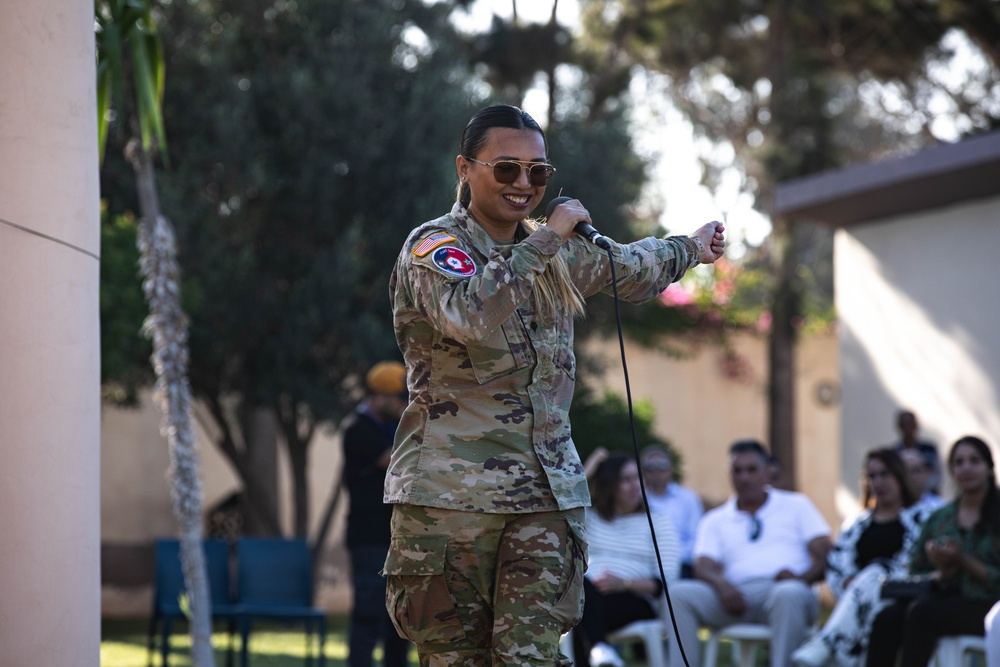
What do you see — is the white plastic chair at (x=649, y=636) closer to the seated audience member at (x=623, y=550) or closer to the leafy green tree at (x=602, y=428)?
the seated audience member at (x=623, y=550)

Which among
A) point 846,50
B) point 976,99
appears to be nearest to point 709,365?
point 846,50

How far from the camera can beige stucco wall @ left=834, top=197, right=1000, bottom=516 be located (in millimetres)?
10727

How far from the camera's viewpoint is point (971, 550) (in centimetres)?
649

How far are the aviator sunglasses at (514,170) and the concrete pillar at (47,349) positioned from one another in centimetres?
123

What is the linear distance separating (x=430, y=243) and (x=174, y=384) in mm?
4456

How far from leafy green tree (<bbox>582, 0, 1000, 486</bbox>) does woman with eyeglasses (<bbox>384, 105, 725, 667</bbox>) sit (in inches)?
518

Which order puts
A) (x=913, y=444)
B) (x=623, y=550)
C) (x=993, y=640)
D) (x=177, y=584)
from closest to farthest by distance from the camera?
(x=993, y=640) < (x=623, y=550) < (x=177, y=584) < (x=913, y=444)

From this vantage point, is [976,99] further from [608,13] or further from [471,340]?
[471,340]

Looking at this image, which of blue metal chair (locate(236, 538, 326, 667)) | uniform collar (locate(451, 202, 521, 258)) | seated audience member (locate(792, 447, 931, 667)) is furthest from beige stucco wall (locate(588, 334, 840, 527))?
uniform collar (locate(451, 202, 521, 258))

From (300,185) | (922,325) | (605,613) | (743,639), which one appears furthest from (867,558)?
(300,185)

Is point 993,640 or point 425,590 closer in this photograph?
point 425,590

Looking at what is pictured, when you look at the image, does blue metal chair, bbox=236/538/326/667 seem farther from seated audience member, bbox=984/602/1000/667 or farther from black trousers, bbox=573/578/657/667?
seated audience member, bbox=984/602/1000/667

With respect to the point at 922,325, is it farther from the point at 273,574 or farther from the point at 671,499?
the point at 273,574

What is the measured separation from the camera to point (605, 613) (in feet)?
25.4
